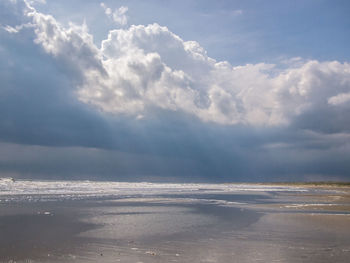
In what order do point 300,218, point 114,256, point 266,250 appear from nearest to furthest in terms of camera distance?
point 114,256 → point 266,250 → point 300,218

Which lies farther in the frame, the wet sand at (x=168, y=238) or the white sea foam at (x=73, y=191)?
the white sea foam at (x=73, y=191)

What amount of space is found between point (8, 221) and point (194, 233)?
459 inches

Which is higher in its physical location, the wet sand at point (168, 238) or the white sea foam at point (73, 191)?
the white sea foam at point (73, 191)

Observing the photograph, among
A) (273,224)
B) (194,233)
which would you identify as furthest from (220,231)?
(273,224)

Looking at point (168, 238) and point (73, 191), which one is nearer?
point (168, 238)

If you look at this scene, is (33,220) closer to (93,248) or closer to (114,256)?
(93,248)

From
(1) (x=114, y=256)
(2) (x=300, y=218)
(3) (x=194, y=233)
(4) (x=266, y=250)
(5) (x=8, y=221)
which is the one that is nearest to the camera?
(1) (x=114, y=256)

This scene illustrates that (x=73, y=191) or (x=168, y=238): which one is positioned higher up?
(x=73, y=191)

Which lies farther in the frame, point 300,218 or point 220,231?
point 300,218

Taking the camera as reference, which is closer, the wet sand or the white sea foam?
the wet sand

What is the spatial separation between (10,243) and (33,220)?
747 centimetres

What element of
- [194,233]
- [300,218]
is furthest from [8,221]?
[300,218]

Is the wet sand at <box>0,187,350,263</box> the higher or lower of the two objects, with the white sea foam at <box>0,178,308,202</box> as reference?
lower

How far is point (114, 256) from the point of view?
13734 mm
